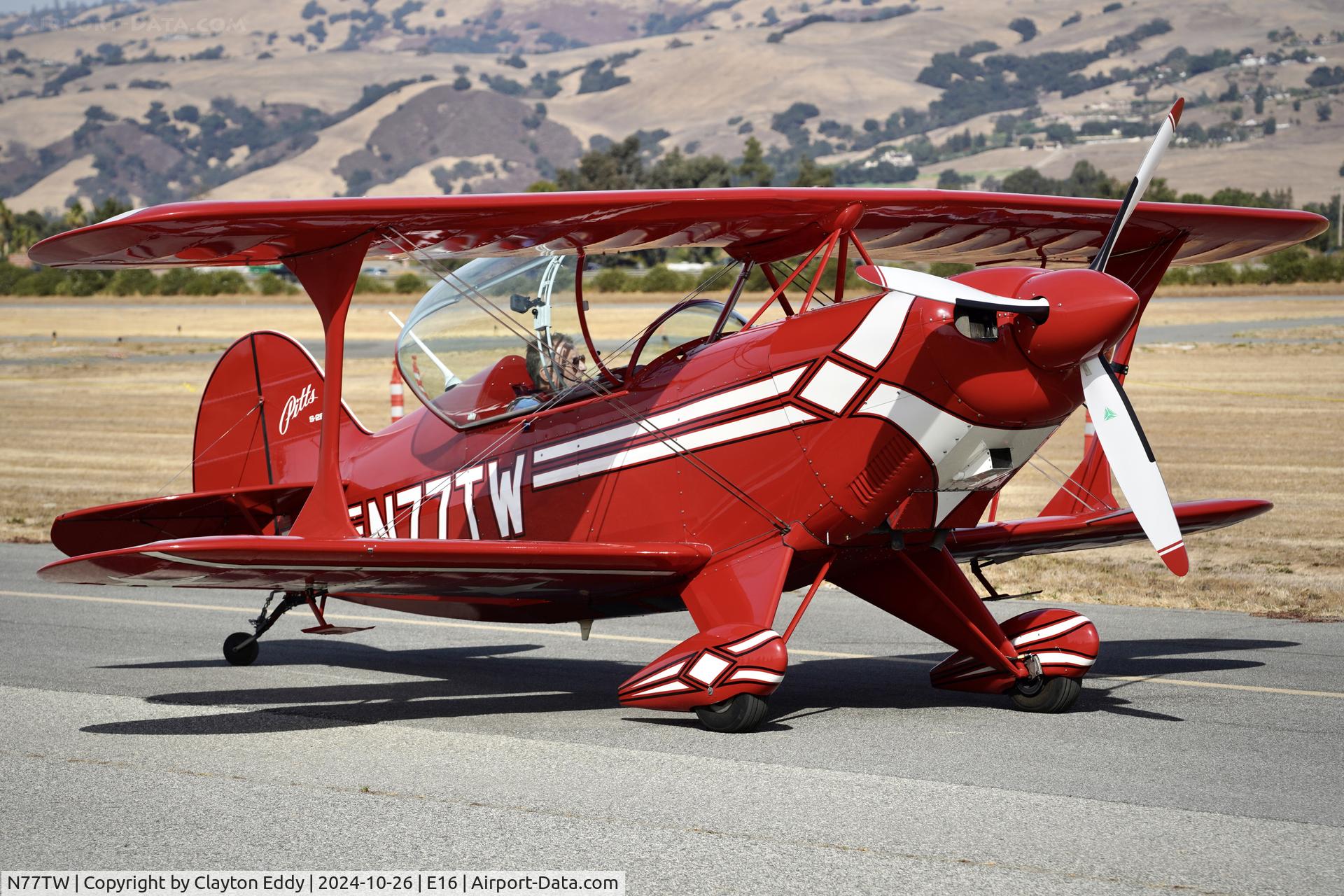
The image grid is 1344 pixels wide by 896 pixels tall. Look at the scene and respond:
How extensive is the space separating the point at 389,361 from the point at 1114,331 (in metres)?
30.9

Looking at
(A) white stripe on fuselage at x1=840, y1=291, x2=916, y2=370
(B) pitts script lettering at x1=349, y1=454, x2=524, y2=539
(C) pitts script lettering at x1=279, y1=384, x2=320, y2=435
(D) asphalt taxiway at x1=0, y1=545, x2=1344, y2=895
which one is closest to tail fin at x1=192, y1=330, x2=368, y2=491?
(C) pitts script lettering at x1=279, y1=384, x2=320, y2=435

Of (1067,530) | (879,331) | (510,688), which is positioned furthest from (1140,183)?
(510,688)

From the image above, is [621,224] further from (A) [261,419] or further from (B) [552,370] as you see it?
(A) [261,419]

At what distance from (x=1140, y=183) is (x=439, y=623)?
610 cm

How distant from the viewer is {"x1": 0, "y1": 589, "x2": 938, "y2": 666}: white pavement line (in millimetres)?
9414

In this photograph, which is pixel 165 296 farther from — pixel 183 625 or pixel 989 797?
pixel 989 797

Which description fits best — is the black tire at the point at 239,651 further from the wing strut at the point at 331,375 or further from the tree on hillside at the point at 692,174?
the tree on hillside at the point at 692,174

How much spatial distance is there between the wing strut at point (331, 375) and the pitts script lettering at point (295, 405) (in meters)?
2.32

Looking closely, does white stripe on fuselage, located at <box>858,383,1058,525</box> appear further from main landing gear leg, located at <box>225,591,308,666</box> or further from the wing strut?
main landing gear leg, located at <box>225,591,308,666</box>

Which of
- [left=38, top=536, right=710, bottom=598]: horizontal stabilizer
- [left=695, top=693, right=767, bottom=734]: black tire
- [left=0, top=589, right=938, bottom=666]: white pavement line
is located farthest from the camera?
[left=0, top=589, right=938, bottom=666]: white pavement line

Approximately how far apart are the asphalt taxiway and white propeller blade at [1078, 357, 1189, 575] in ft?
3.38

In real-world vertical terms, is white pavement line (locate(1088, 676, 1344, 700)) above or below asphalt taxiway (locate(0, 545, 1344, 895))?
below

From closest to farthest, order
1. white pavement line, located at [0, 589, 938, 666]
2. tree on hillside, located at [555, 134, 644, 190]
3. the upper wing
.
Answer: the upper wing < white pavement line, located at [0, 589, 938, 666] < tree on hillside, located at [555, 134, 644, 190]

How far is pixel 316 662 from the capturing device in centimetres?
947
